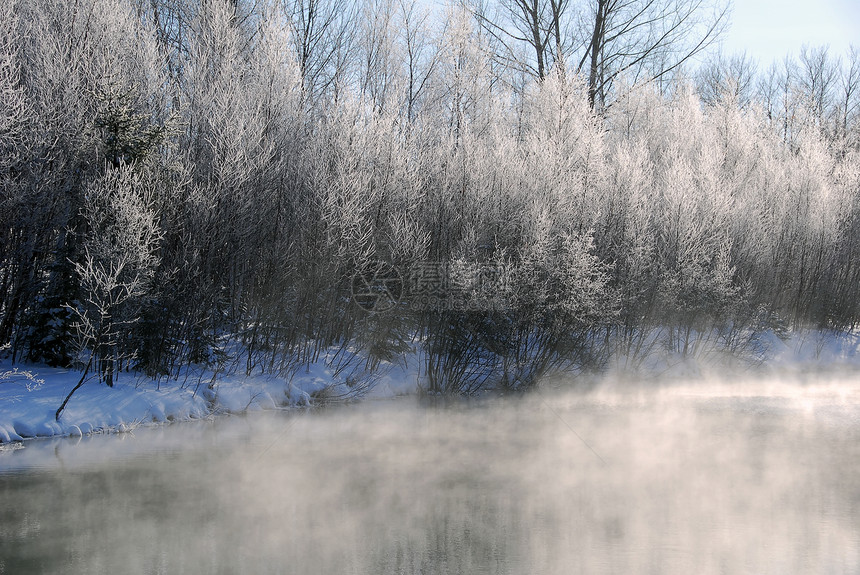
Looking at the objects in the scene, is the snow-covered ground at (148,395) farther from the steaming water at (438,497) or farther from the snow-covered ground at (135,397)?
the steaming water at (438,497)

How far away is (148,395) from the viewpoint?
36.2 ft

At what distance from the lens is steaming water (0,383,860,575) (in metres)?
6.00

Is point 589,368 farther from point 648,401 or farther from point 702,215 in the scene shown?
point 702,215

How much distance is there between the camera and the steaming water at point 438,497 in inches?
236

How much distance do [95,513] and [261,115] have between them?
9068 millimetres

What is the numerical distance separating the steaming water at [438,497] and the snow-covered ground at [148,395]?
1.39ft

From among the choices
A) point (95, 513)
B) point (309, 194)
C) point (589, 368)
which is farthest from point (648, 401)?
point (95, 513)

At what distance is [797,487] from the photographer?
8.12 m
